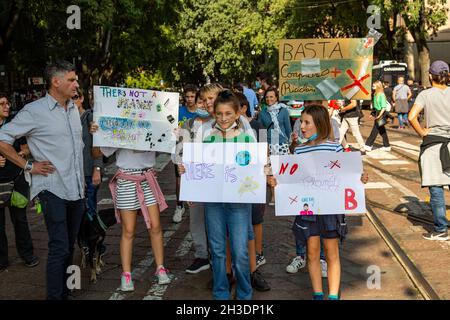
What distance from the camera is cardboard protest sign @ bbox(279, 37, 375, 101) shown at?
707 centimetres

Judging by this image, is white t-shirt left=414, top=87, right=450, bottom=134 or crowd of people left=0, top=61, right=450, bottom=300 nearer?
crowd of people left=0, top=61, right=450, bottom=300

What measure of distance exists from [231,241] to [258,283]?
0.77 m

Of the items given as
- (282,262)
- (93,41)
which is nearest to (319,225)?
(282,262)

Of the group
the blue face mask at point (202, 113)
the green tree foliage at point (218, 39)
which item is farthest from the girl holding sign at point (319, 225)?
the green tree foliage at point (218, 39)

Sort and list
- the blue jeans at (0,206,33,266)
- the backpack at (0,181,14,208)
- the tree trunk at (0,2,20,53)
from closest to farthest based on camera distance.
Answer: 1. the backpack at (0,181,14,208)
2. the blue jeans at (0,206,33,266)
3. the tree trunk at (0,2,20,53)

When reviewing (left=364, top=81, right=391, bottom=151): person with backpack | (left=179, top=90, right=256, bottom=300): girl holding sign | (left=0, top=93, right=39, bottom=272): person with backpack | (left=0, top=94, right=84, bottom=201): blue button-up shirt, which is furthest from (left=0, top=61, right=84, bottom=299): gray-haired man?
(left=364, top=81, right=391, bottom=151): person with backpack

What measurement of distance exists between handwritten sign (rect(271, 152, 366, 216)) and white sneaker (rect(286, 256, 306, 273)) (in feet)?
4.06

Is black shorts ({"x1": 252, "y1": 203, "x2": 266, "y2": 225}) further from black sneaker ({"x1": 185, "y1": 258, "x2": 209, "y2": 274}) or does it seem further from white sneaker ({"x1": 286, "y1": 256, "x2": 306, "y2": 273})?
black sneaker ({"x1": 185, "y1": 258, "x2": 209, "y2": 274})

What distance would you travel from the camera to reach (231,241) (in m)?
4.51

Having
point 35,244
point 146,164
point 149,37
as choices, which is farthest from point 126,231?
point 149,37

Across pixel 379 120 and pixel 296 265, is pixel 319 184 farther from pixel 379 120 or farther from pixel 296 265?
pixel 379 120

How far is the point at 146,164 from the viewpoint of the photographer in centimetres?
526
